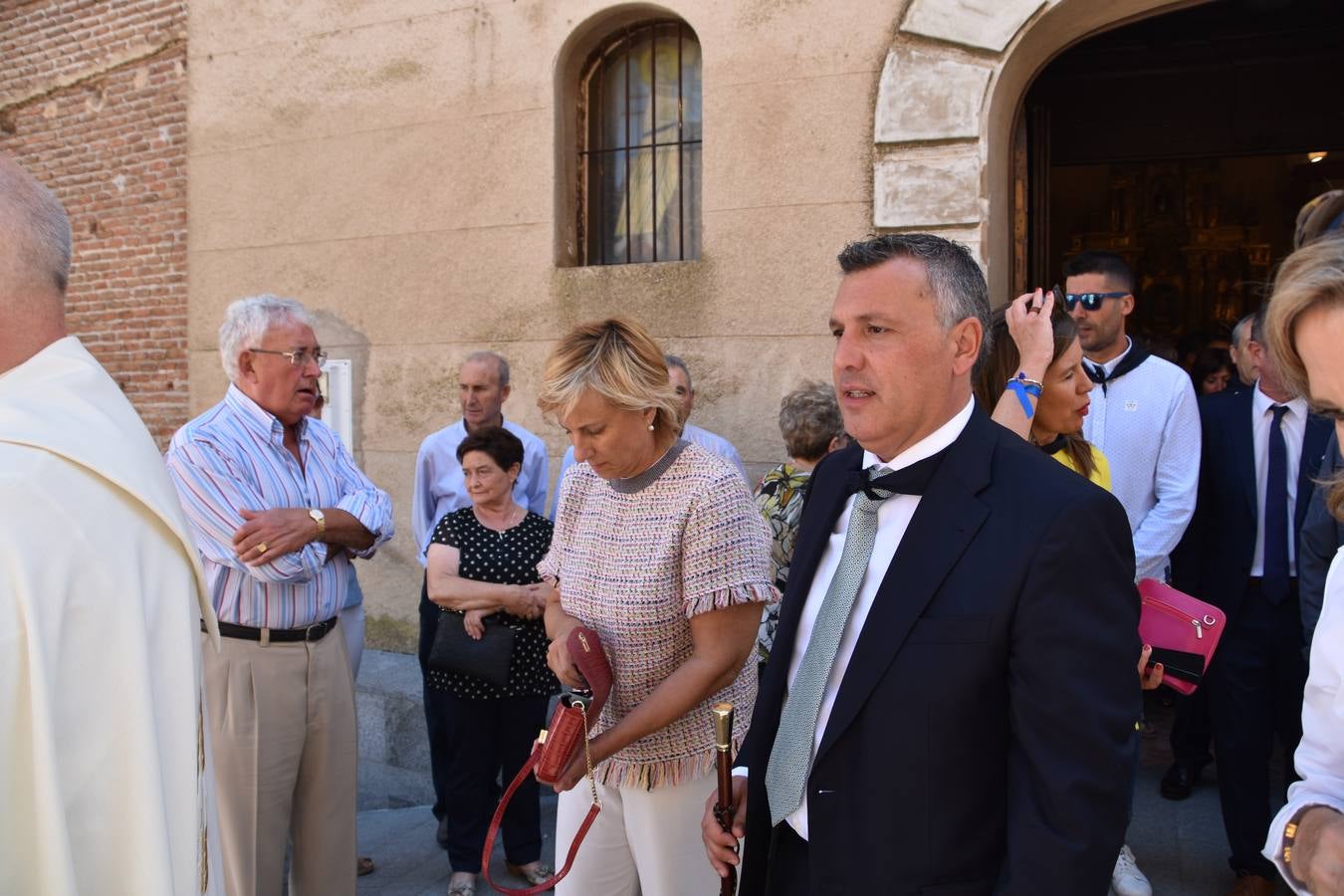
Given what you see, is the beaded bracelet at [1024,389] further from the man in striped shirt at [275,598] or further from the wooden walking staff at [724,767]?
the man in striped shirt at [275,598]

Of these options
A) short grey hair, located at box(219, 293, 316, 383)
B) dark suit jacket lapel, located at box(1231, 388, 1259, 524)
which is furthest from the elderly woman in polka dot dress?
dark suit jacket lapel, located at box(1231, 388, 1259, 524)

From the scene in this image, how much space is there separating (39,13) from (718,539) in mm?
9363

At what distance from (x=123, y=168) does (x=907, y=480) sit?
864 cm

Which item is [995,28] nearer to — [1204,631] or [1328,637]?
[1204,631]

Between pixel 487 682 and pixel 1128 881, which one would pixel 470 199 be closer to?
pixel 487 682

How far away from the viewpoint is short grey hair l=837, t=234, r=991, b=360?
2.15m

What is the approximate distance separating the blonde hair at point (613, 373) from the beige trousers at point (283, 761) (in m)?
Answer: 1.50

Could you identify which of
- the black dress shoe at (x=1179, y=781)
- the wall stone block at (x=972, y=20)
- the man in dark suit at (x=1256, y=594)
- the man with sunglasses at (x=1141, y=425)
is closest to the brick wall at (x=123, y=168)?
the wall stone block at (x=972, y=20)

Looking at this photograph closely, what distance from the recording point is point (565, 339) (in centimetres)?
310

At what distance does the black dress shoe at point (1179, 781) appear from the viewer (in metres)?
5.39

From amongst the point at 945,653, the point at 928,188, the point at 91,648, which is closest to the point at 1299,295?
the point at 945,653

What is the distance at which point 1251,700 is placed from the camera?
445 centimetres

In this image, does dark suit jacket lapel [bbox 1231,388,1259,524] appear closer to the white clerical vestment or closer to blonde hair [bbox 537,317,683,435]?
→ blonde hair [bbox 537,317,683,435]

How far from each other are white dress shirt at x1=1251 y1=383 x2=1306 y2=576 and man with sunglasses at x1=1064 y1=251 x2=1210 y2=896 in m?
0.26
